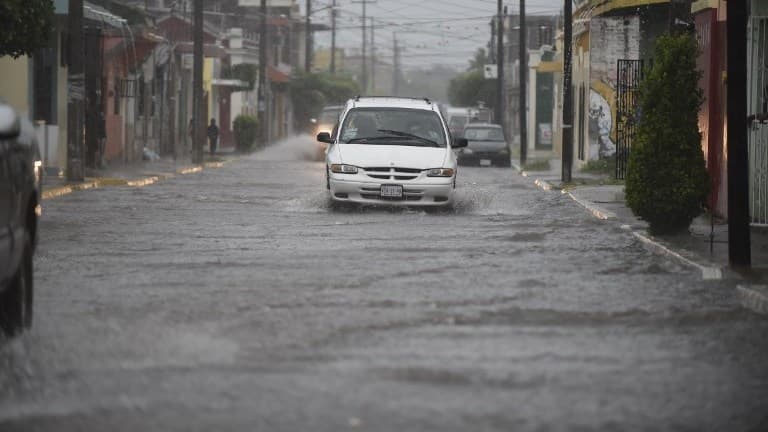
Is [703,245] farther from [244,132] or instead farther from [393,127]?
[244,132]

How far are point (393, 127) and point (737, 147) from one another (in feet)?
37.8

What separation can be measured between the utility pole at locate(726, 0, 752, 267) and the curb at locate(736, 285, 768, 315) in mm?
1608

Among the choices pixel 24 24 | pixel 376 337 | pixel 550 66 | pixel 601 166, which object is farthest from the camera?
pixel 550 66

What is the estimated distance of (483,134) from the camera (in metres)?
52.2

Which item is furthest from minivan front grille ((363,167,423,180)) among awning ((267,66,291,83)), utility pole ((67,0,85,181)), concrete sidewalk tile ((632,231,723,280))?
awning ((267,66,291,83))

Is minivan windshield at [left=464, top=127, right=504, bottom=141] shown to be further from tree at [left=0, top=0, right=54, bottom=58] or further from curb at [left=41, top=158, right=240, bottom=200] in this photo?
tree at [left=0, top=0, right=54, bottom=58]

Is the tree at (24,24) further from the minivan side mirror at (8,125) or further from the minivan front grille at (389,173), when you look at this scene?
the minivan side mirror at (8,125)

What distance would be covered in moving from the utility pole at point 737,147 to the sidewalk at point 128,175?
1508 cm

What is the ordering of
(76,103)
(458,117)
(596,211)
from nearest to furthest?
1. (596,211)
2. (76,103)
3. (458,117)

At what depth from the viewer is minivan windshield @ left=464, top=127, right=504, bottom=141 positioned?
5175 centimetres

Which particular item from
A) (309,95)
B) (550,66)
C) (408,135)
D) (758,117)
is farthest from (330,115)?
(758,117)

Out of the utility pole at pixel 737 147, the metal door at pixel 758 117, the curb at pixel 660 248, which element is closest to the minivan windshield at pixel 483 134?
the curb at pixel 660 248

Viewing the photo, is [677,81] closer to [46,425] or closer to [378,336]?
[378,336]

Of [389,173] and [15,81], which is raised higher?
[15,81]
